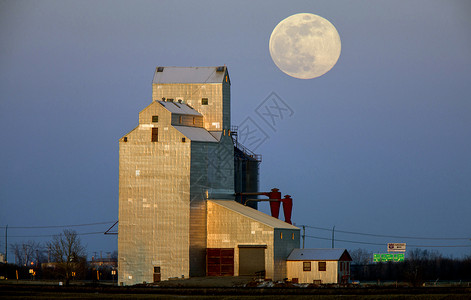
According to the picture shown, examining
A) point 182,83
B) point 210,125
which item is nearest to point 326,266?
point 210,125

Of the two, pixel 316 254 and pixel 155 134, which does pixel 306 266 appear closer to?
pixel 316 254

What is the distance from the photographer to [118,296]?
199ft

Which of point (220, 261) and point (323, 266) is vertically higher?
point (220, 261)

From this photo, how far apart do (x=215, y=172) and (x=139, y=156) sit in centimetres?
808

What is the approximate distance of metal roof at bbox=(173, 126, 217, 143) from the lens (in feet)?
284

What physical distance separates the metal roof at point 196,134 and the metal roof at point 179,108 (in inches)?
65.6

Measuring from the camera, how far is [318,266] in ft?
274

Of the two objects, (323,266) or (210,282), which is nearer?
(210,282)

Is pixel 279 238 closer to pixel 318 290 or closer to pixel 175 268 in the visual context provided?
pixel 175 268

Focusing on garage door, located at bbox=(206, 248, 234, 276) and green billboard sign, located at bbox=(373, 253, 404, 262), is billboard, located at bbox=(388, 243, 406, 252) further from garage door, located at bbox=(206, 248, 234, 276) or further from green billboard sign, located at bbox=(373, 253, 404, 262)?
garage door, located at bbox=(206, 248, 234, 276)

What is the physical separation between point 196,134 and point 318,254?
17.7 meters

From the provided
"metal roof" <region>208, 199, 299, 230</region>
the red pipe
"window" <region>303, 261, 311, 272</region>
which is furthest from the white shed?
the red pipe

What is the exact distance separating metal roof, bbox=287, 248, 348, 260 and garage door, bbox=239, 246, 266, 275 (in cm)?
363

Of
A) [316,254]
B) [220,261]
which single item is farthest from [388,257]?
[220,261]
